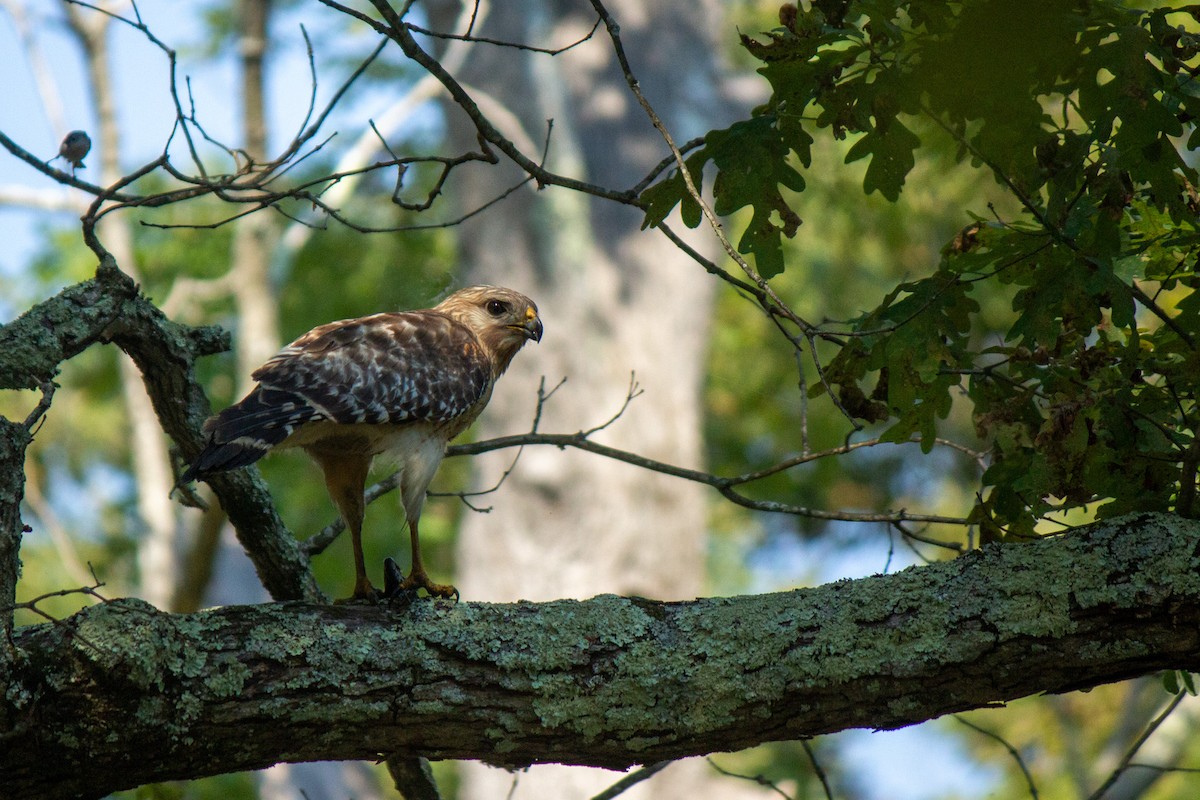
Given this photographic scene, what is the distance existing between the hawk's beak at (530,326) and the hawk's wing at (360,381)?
31 cm

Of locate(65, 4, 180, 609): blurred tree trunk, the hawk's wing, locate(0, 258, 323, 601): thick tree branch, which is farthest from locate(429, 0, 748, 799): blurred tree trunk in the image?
locate(0, 258, 323, 601): thick tree branch

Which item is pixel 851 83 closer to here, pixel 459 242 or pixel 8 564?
pixel 8 564

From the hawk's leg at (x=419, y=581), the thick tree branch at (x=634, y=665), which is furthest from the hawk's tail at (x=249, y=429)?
the hawk's leg at (x=419, y=581)

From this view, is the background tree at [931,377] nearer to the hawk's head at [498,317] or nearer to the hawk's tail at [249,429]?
the hawk's tail at [249,429]

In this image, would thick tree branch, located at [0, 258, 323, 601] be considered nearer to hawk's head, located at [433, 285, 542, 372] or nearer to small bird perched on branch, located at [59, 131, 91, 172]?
small bird perched on branch, located at [59, 131, 91, 172]

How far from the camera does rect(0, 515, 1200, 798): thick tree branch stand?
2441 millimetres

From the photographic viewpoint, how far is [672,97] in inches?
435

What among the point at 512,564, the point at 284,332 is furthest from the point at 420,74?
the point at 512,564

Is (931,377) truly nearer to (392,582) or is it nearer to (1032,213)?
(1032,213)

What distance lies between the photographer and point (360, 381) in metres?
3.77

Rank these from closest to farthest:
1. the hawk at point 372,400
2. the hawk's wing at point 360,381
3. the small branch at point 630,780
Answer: the hawk's wing at point 360,381 < the small branch at point 630,780 < the hawk at point 372,400

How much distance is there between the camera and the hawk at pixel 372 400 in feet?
11.6

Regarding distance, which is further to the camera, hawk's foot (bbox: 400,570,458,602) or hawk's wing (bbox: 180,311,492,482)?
hawk's foot (bbox: 400,570,458,602)

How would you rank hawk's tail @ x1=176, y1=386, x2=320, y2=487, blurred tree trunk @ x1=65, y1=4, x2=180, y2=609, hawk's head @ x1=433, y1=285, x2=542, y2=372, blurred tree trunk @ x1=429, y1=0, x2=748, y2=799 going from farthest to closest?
blurred tree trunk @ x1=429, y1=0, x2=748, y2=799
blurred tree trunk @ x1=65, y1=4, x2=180, y2=609
hawk's head @ x1=433, y1=285, x2=542, y2=372
hawk's tail @ x1=176, y1=386, x2=320, y2=487
